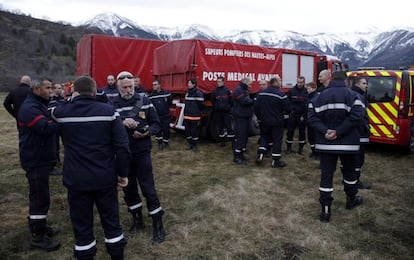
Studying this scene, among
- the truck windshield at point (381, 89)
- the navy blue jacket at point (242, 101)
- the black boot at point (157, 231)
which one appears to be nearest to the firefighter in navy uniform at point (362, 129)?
the navy blue jacket at point (242, 101)

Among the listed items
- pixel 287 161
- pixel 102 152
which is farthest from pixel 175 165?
pixel 102 152

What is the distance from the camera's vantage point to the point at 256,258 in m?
3.70

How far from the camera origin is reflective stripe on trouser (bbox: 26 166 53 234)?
3.82 m

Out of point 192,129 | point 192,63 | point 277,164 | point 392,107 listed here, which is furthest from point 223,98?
point 392,107

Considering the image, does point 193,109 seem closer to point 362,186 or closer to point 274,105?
point 274,105

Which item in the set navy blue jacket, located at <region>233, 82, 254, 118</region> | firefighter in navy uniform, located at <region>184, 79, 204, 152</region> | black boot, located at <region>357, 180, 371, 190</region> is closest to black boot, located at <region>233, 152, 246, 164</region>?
navy blue jacket, located at <region>233, 82, 254, 118</region>

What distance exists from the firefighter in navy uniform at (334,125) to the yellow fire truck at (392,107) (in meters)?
3.73

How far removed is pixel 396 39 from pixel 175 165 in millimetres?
108631

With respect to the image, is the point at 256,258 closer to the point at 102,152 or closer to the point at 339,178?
the point at 102,152

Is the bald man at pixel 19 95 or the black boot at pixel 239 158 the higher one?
the bald man at pixel 19 95

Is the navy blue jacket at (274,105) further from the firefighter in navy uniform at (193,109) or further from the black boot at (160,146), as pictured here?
the black boot at (160,146)

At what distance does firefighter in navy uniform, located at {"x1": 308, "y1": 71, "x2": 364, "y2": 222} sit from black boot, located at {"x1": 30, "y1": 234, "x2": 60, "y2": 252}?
3287 millimetres

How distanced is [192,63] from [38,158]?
5628mm

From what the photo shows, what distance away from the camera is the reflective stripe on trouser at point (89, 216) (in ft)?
10.2
